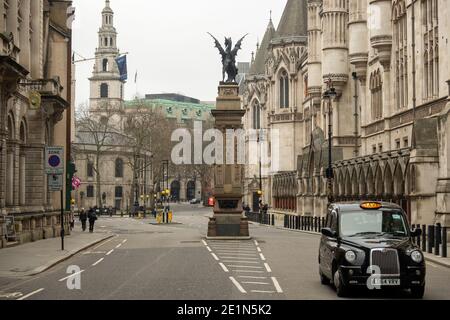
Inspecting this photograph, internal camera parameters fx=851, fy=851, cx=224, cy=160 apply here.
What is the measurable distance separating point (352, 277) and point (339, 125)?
5683 cm

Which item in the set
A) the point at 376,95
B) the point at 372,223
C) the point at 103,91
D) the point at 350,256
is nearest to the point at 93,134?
the point at 376,95

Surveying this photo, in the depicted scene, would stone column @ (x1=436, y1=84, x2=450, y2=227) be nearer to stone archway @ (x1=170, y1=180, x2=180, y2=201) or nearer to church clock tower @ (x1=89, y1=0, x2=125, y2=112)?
church clock tower @ (x1=89, y1=0, x2=125, y2=112)

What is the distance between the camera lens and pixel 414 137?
39.4 metres

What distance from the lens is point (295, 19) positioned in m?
111

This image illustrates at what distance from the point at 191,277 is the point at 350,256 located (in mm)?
5579

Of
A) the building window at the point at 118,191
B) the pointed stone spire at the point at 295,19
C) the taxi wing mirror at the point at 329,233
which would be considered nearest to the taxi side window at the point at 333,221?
the taxi wing mirror at the point at 329,233

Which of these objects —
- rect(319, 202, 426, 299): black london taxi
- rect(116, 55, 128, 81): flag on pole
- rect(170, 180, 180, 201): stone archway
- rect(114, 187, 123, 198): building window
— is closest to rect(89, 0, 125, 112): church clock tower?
rect(170, 180, 180, 201): stone archway

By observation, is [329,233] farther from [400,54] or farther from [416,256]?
[400,54]

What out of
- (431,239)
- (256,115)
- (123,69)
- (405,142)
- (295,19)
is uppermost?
(295,19)

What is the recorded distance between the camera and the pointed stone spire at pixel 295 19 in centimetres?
11031

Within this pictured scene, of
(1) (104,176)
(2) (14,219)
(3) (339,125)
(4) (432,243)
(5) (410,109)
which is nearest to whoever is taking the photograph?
(4) (432,243)

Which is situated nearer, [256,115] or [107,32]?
[256,115]

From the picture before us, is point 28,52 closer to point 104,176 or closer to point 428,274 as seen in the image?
point 428,274
